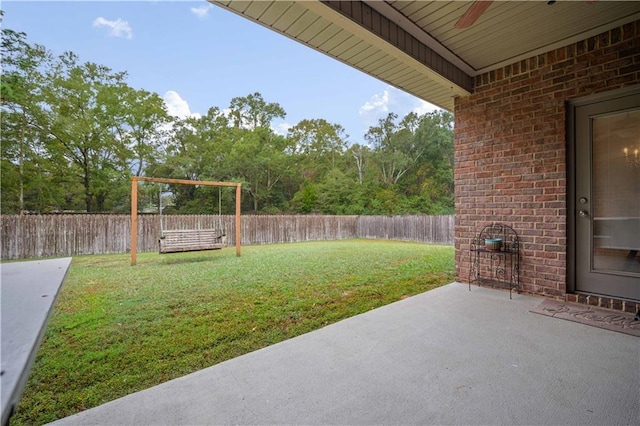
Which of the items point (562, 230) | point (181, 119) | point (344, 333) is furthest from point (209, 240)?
point (181, 119)

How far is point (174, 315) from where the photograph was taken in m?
2.86

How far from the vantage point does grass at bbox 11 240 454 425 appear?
175 centimetres

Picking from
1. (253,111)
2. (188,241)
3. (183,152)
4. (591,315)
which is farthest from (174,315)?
(253,111)

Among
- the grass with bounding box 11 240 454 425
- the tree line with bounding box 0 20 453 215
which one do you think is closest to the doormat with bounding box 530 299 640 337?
the grass with bounding box 11 240 454 425

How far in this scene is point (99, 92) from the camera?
520 inches

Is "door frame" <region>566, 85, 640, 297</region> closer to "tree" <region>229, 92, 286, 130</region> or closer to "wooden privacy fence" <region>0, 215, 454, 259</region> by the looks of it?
"wooden privacy fence" <region>0, 215, 454, 259</region>

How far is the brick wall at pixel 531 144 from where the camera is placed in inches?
112

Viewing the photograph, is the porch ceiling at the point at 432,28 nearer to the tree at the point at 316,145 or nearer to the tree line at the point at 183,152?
the tree line at the point at 183,152

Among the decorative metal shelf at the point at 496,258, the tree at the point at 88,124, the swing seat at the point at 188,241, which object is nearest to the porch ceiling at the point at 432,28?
the decorative metal shelf at the point at 496,258

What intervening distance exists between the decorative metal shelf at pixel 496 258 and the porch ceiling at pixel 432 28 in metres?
1.83

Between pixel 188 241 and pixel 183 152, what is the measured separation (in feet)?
38.9

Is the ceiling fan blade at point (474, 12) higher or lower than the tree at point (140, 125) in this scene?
lower

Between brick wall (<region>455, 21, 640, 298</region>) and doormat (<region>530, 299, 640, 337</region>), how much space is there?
0.76 feet

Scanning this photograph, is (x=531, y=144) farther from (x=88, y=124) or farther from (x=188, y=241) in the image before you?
(x=88, y=124)
